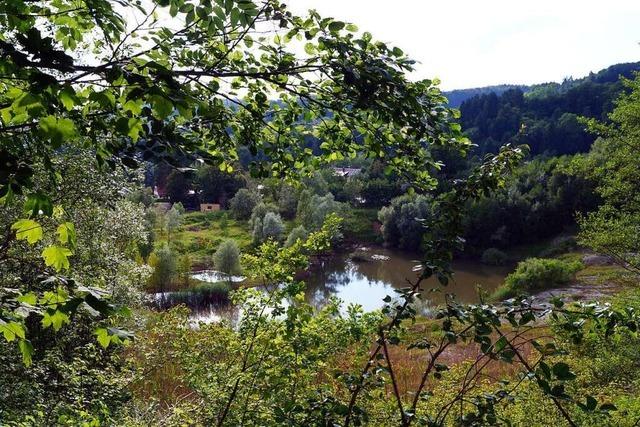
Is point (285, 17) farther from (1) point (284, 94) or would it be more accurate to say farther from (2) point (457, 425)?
(2) point (457, 425)

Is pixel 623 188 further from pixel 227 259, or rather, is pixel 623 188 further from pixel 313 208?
pixel 313 208

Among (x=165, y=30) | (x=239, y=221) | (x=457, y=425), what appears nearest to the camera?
(x=165, y=30)

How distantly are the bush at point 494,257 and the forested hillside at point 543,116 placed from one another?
34.8 meters

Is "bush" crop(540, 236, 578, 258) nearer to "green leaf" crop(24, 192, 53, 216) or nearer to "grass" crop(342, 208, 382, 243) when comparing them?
"grass" crop(342, 208, 382, 243)

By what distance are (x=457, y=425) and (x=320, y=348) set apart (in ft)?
9.28

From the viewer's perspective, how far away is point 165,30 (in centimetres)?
192

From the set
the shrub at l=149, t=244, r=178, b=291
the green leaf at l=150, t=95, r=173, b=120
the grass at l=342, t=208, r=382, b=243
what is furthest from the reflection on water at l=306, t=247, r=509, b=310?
the green leaf at l=150, t=95, r=173, b=120

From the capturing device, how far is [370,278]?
37.9 metres

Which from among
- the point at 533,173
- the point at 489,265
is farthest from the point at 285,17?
the point at 533,173

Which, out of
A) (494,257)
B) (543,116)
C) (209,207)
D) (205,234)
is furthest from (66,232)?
(543,116)

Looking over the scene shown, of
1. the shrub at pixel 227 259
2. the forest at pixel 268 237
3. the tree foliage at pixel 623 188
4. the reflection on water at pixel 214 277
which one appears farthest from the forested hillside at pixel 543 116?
the forest at pixel 268 237

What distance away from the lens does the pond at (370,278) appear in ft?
99.6

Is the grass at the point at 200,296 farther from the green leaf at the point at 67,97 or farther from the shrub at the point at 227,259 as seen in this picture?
the green leaf at the point at 67,97

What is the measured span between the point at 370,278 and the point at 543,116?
2573 inches
